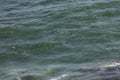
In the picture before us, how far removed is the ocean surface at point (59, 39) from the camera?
38.8ft

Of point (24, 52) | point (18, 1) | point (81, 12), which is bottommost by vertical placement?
point (24, 52)

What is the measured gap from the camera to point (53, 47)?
544 inches

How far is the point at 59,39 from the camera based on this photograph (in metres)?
14.4

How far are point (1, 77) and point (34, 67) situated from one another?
50.1 inches

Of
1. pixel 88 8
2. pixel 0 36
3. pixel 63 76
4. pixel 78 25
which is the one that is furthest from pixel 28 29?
pixel 63 76

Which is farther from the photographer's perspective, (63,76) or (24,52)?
(24,52)

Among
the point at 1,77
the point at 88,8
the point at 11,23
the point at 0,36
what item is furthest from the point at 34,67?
the point at 88,8

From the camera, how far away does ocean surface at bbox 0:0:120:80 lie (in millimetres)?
11820

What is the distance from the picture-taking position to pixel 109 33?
1454 centimetres

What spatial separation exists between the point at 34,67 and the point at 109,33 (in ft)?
12.7

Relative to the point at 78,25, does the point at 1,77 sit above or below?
below

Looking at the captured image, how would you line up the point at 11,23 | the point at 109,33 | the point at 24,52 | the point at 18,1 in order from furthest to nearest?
the point at 18,1 → the point at 11,23 → the point at 109,33 → the point at 24,52

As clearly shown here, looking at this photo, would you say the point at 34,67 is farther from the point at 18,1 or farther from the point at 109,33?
the point at 18,1

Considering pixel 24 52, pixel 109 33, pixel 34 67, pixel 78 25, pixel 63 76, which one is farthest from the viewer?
pixel 78 25
